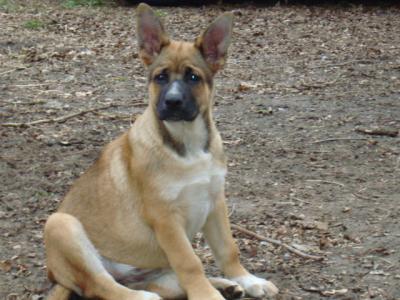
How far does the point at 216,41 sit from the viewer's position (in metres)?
5.10

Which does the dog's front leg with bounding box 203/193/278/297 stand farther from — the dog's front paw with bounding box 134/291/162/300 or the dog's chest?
the dog's front paw with bounding box 134/291/162/300

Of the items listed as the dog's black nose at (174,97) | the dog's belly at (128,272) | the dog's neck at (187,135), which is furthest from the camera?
the dog's belly at (128,272)

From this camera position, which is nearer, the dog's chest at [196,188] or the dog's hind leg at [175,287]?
the dog's chest at [196,188]

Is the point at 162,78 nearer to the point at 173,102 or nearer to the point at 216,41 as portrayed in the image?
the point at 173,102

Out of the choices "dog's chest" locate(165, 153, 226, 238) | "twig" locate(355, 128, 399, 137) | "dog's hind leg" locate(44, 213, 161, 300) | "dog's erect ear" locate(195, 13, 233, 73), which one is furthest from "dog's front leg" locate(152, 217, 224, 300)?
"twig" locate(355, 128, 399, 137)

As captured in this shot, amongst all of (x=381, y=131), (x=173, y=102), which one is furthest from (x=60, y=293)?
(x=381, y=131)

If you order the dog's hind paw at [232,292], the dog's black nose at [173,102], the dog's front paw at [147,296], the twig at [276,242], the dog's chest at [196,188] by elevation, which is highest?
the dog's black nose at [173,102]

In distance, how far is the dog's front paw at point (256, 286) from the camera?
508 cm

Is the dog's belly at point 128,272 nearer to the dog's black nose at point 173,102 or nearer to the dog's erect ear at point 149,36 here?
the dog's black nose at point 173,102

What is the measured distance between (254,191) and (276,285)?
1.82m

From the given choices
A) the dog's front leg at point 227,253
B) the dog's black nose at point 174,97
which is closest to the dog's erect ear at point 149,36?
the dog's black nose at point 174,97

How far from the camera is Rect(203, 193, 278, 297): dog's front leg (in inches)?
201

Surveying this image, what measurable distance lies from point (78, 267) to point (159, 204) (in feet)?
1.97

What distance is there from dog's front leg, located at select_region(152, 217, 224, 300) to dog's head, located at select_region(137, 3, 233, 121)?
2.05 ft
